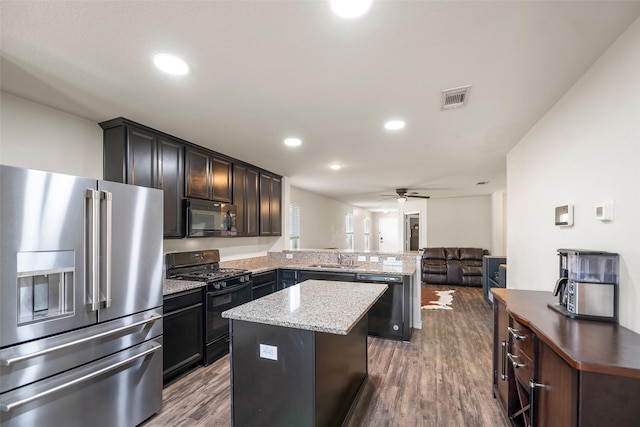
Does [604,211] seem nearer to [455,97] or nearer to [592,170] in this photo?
[592,170]

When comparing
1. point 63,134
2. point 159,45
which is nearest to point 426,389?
point 159,45

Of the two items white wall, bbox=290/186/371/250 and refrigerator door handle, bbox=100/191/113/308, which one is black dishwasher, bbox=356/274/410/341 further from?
refrigerator door handle, bbox=100/191/113/308

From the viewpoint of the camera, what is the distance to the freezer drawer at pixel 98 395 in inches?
60.4

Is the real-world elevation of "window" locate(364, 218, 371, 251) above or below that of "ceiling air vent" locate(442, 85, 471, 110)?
below

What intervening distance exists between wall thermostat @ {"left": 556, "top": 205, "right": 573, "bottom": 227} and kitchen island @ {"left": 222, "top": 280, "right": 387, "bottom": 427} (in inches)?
60.1

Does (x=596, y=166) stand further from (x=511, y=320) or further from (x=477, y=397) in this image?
(x=477, y=397)

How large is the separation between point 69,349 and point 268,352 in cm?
117

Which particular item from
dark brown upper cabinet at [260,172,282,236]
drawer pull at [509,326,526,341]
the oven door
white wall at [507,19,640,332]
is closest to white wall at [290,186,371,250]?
dark brown upper cabinet at [260,172,282,236]

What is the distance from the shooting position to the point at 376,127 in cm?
280

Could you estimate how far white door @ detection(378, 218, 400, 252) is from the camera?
48.8ft

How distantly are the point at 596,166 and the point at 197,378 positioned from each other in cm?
353

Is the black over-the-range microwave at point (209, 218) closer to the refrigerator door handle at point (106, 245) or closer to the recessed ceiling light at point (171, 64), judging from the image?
the refrigerator door handle at point (106, 245)

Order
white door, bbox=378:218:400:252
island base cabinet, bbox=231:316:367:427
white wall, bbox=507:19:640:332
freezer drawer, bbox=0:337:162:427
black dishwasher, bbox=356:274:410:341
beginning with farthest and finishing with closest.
A: 1. white door, bbox=378:218:400:252
2. black dishwasher, bbox=356:274:410:341
3. island base cabinet, bbox=231:316:367:427
4. freezer drawer, bbox=0:337:162:427
5. white wall, bbox=507:19:640:332

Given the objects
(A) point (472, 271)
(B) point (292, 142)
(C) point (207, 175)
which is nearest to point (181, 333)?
(C) point (207, 175)
